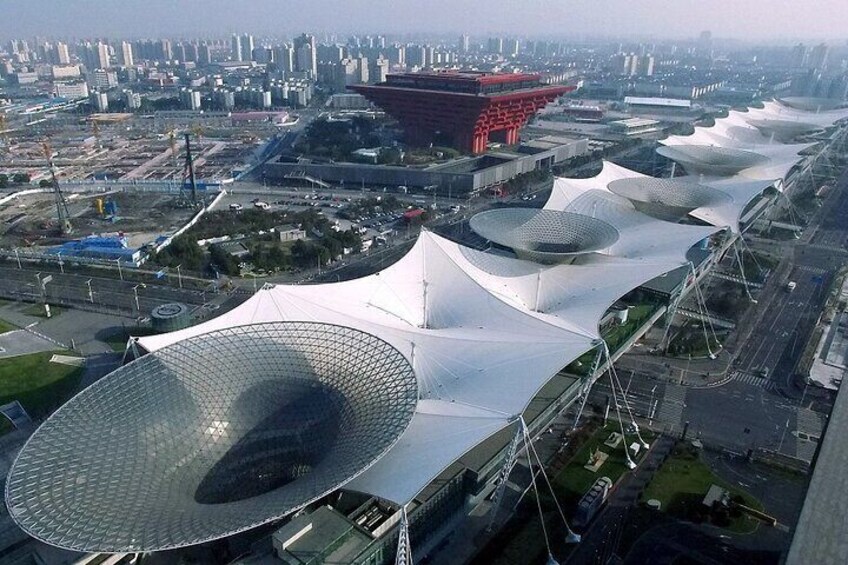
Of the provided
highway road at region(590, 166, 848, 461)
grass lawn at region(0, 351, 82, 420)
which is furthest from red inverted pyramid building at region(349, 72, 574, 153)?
grass lawn at region(0, 351, 82, 420)

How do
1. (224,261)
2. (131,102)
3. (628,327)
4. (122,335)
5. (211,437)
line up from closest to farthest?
(211,437)
(628,327)
(122,335)
(224,261)
(131,102)

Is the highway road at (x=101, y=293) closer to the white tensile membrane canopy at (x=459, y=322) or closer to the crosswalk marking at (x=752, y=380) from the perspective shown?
the white tensile membrane canopy at (x=459, y=322)

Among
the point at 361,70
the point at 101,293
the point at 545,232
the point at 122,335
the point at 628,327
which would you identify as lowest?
the point at 122,335

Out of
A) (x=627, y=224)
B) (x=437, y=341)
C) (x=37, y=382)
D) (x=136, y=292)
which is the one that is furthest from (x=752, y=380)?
(x=136, y=292)

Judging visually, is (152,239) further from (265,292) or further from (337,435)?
(337,435)

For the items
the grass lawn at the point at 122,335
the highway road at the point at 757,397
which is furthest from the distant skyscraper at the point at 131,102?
the highway road at the point at 757,397

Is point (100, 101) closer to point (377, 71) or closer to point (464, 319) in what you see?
point (377, 71)
